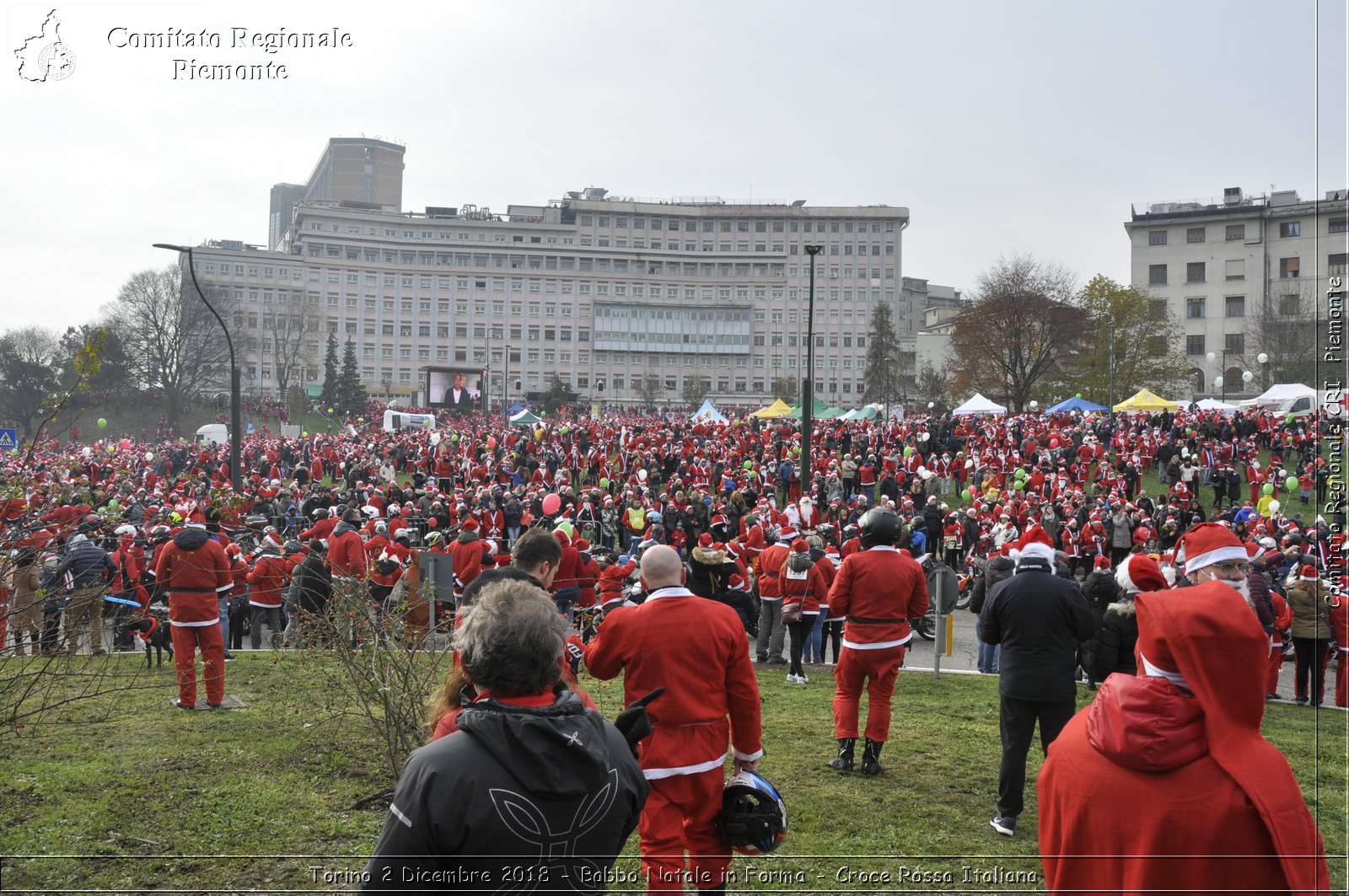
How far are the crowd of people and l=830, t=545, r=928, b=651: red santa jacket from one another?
0.02m

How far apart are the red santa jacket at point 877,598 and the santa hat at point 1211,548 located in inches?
143

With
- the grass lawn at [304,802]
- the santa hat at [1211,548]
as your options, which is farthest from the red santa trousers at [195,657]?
the santa hat at [1211,548]

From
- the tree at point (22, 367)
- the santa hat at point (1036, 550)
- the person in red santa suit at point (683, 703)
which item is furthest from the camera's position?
the tree at point (22, 367)

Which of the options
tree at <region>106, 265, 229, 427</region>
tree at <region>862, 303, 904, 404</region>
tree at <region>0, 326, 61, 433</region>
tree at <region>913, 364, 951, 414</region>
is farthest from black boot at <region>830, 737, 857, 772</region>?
tree at <region>862, 303, 904, 404</region>

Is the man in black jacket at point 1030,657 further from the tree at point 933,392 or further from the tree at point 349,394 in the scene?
the tree at point 349,394

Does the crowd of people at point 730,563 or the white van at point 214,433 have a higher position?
the white van at point 214,433

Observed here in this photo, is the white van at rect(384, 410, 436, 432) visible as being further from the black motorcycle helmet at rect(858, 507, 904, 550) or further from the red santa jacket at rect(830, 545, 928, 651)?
the red santa jacket at rect(830, 545, 928, 651)

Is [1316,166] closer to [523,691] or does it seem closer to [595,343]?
[523,691]

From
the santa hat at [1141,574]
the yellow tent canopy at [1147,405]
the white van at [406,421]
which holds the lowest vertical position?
the santa hat at [1141,574]

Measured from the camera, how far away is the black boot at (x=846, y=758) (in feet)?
22.9

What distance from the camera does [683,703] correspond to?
4.45m

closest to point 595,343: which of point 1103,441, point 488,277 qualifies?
point 488,277

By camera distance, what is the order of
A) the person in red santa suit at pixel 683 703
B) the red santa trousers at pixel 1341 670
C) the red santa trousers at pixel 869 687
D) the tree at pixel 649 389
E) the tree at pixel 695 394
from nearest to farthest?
the person in red santa suit at pixel 683 703 → the red santa trousers at pixel 869 687 → the red santa trousers at pixel 1341 670 → the tree at pixel 695 394 → the tree at pixel 649 389

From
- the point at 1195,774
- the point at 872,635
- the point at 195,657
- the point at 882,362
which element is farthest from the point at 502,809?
the point at 882,362
